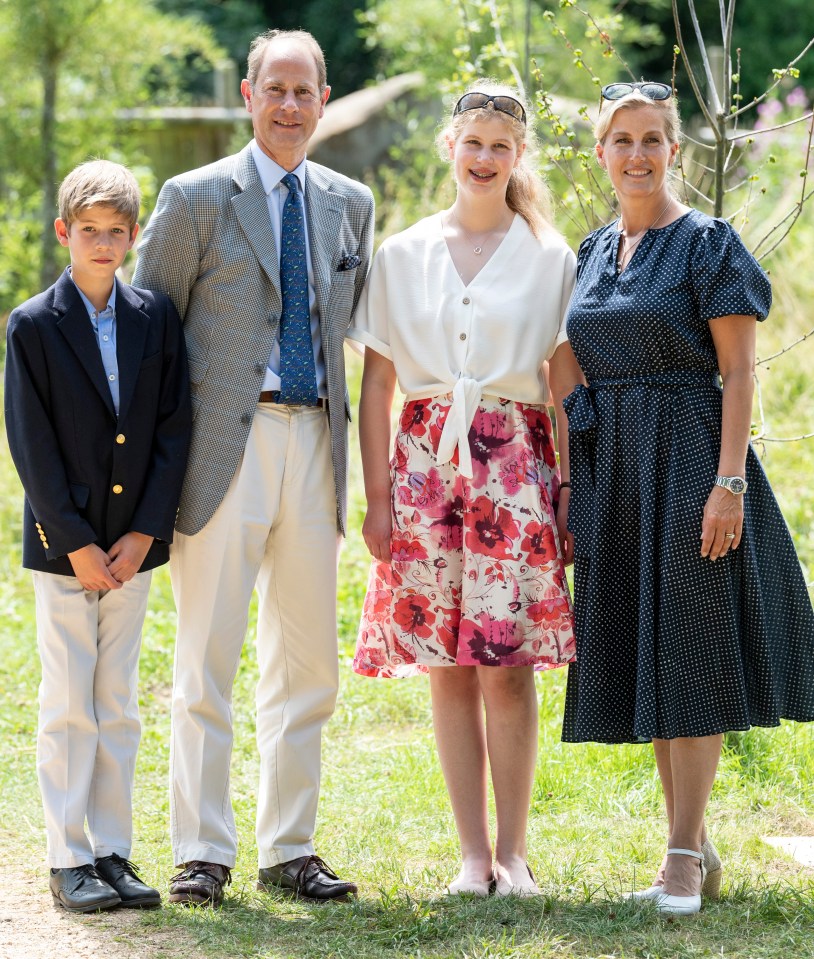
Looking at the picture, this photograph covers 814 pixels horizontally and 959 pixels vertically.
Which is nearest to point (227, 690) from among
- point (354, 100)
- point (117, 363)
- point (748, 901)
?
point (117, 363)

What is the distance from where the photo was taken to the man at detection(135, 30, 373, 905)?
10.9ft

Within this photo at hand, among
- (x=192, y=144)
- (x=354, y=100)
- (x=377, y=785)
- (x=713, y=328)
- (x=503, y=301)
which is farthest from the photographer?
(x=192, y=144)

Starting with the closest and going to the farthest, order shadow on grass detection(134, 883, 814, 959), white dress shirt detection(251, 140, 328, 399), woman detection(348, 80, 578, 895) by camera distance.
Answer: shadow on grass detection(134, 883, 814, 959) → woman detection(348, 80, 578, 895) → white dress shirt detection(251, 140, 328, 399)

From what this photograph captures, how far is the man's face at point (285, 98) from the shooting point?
3.30 m

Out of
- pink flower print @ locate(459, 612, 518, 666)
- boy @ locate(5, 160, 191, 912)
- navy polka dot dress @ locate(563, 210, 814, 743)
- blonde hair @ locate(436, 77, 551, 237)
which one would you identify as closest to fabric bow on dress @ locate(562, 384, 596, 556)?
navy polka dot dress @ locate(563, 210, 814, 743)

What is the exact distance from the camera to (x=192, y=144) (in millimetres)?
12742

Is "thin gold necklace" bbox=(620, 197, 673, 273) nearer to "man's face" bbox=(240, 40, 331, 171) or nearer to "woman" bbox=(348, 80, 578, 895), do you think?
"woman" bbox=(348, 80, 578, 895)

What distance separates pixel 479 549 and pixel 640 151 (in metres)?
1.06

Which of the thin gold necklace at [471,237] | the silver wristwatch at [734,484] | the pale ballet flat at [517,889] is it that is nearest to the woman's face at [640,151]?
the thin gold necklace at [471,237]

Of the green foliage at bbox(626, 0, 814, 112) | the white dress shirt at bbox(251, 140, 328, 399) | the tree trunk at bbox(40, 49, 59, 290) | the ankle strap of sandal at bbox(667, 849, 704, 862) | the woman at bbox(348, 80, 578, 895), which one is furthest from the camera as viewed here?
the green foliage at bbox(626, 0, 814, 112)

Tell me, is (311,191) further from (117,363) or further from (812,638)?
(812,638)

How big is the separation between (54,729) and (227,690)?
1.48ft

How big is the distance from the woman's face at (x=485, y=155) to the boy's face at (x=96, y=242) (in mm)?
872

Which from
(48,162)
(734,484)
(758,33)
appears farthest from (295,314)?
(758,33)
